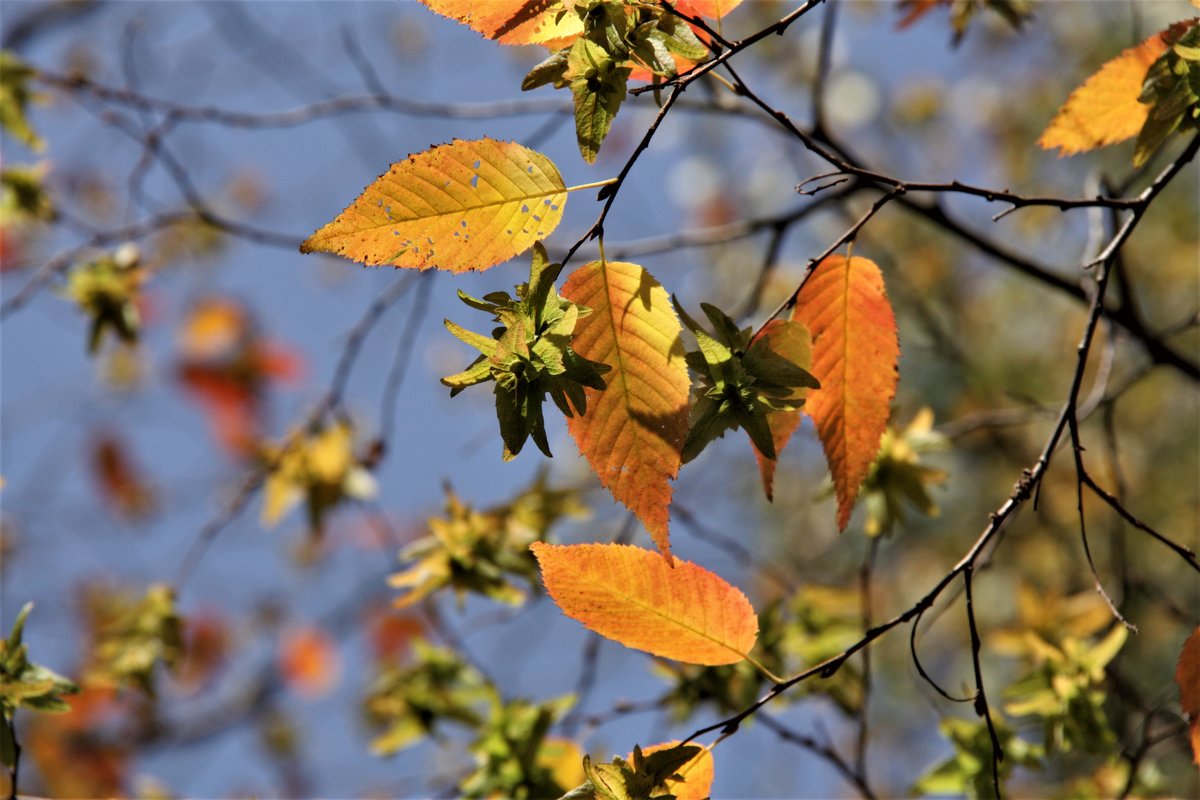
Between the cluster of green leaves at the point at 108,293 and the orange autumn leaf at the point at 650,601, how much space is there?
1031mm

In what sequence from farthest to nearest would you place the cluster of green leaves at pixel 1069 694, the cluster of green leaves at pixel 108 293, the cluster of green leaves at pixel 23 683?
the cluster of green leaves at pixel 108 293
the cluster of green leaves at pixel 1069 694
the cluster of green leaves at pixel 23 683

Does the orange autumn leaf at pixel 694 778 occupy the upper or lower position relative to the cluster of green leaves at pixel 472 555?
lower

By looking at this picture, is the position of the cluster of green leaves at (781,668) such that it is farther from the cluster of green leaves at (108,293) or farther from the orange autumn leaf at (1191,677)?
the cluster of green leaves at (108,293)

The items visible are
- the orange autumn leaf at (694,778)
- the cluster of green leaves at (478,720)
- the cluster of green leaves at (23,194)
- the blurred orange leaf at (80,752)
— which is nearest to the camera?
the orange autumn leaf at (694,778)

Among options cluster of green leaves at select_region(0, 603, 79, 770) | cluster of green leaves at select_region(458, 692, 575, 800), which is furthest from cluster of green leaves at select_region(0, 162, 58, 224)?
cluster of green leaves at select_region(458, 692, 575, 800)

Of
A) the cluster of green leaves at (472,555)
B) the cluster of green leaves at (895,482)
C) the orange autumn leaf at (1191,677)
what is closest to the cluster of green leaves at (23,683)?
the cluster of green leaves at (472,555)

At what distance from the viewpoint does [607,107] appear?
62 cm

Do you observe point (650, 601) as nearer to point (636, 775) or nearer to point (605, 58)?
point (636, 775)

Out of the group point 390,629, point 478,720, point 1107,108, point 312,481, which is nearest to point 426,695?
point 478,720

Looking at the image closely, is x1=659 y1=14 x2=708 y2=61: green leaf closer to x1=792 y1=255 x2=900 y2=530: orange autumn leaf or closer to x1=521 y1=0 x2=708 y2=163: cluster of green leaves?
x1=521 y1=0 x2=708 y2=163: cluster of green leaves

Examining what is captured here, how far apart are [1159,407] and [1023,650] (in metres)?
2.60

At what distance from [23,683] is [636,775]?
0.61 meters

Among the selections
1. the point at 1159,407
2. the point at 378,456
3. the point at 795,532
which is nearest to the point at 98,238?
the point at 378,456

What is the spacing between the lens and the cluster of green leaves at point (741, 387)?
0.66m
